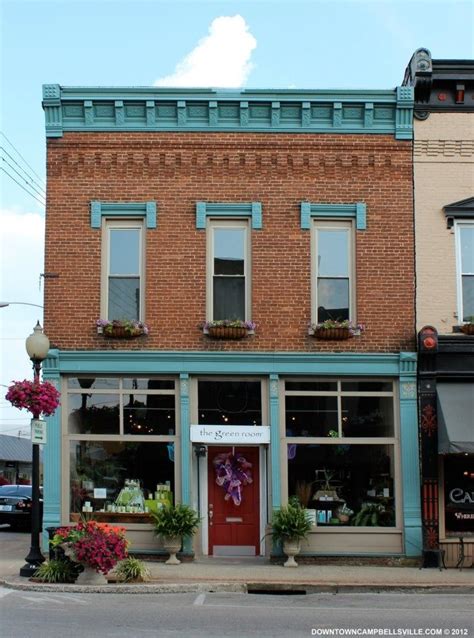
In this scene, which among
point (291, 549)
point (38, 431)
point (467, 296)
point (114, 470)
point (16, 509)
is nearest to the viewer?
point (38, 431)

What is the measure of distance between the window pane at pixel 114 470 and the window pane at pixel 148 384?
1053 mm

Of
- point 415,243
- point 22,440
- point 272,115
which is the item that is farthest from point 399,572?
point 22,440

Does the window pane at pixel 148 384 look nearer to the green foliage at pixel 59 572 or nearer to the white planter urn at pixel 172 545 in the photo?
the white planter urn at pixel 172 545

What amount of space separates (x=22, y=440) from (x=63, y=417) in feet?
141

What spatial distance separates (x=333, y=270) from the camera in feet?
59.6

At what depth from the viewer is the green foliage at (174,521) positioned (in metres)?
16.8

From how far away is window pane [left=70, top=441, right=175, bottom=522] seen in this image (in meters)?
17.7

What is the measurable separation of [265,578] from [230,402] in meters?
3.74

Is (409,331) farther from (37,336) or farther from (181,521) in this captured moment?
(37,336)

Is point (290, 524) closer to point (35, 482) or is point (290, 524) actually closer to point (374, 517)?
point (374, 517)

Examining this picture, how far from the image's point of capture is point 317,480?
58.0ft

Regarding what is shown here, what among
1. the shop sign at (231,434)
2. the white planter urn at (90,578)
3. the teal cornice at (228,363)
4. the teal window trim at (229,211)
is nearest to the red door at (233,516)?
the shop sign at (231,434)

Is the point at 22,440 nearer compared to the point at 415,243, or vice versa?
the point at 415,243

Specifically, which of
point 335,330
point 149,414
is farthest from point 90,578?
point 335,330
